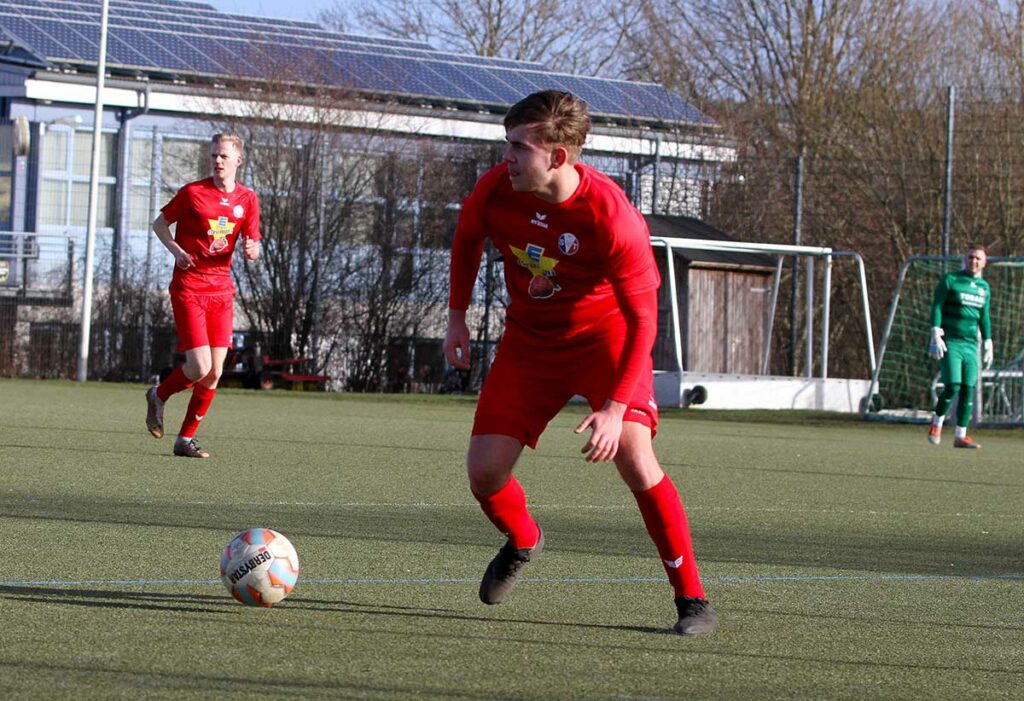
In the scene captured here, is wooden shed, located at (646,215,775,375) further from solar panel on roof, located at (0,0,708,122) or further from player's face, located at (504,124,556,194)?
player's face, located at (504,124,556,194)

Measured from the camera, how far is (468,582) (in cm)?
605

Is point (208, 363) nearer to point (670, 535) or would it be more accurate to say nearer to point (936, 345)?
point (670, 535)

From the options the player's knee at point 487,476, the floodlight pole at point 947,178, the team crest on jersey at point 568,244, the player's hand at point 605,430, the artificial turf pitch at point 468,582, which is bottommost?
the artificial turf pitch at point 468,582

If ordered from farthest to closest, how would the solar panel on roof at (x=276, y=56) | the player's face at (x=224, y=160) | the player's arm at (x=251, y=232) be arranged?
the solar panel on roof at (x=276, y=56) < the player's arm at (x=251, y=232) < the player's face at (x=224, y=160)

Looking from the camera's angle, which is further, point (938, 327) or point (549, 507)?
point (938, 327)

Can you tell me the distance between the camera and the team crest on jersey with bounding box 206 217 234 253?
36.4 ft

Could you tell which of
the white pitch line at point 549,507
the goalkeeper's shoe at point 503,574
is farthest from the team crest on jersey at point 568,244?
the white pitch line at point 549,507

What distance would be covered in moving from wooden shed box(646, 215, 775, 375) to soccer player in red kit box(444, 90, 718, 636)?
64.5ft

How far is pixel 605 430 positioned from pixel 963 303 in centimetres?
1241

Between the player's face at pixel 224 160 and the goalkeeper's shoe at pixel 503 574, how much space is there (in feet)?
18.9

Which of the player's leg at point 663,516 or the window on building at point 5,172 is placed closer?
the player's leg at point 663,516

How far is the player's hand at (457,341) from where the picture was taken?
5.60 m

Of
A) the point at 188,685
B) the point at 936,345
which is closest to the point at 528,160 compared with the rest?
the point at 188,685

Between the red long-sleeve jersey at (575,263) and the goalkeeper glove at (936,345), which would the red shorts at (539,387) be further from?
the goalkeeper glove at (936,345)
